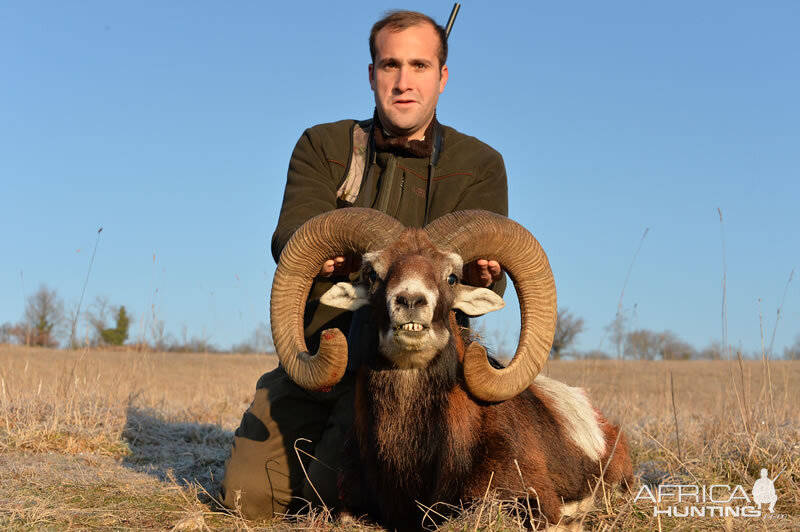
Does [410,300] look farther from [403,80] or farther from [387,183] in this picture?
[403,80]

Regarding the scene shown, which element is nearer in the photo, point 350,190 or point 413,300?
point 413,300

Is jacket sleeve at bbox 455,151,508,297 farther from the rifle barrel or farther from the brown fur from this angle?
the rifle barrel

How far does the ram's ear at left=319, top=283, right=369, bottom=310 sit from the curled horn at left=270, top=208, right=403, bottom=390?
240 millimetres

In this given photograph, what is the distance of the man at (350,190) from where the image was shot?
663 centimetres

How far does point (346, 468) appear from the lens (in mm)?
5898

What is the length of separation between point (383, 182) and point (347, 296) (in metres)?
1.63

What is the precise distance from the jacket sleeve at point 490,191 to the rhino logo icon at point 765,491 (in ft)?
11.0

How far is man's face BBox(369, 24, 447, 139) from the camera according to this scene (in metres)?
7.06

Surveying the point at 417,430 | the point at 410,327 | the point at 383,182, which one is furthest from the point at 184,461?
the point at 410,327

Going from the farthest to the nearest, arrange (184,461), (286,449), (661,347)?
(661,347) → (184,461) → (286,449)

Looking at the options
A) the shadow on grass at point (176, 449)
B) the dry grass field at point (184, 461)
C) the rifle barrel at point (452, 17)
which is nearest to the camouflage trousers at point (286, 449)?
the dry grass field at point (184, 461)

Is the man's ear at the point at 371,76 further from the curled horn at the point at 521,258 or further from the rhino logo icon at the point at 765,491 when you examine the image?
the rhino logo icon at the point at 765,491

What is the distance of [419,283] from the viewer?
5027 mm

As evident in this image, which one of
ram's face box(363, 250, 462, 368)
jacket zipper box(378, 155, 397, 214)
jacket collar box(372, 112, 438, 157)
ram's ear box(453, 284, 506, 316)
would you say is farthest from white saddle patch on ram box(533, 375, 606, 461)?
jacket collar box(372, 112, 438, 157)
